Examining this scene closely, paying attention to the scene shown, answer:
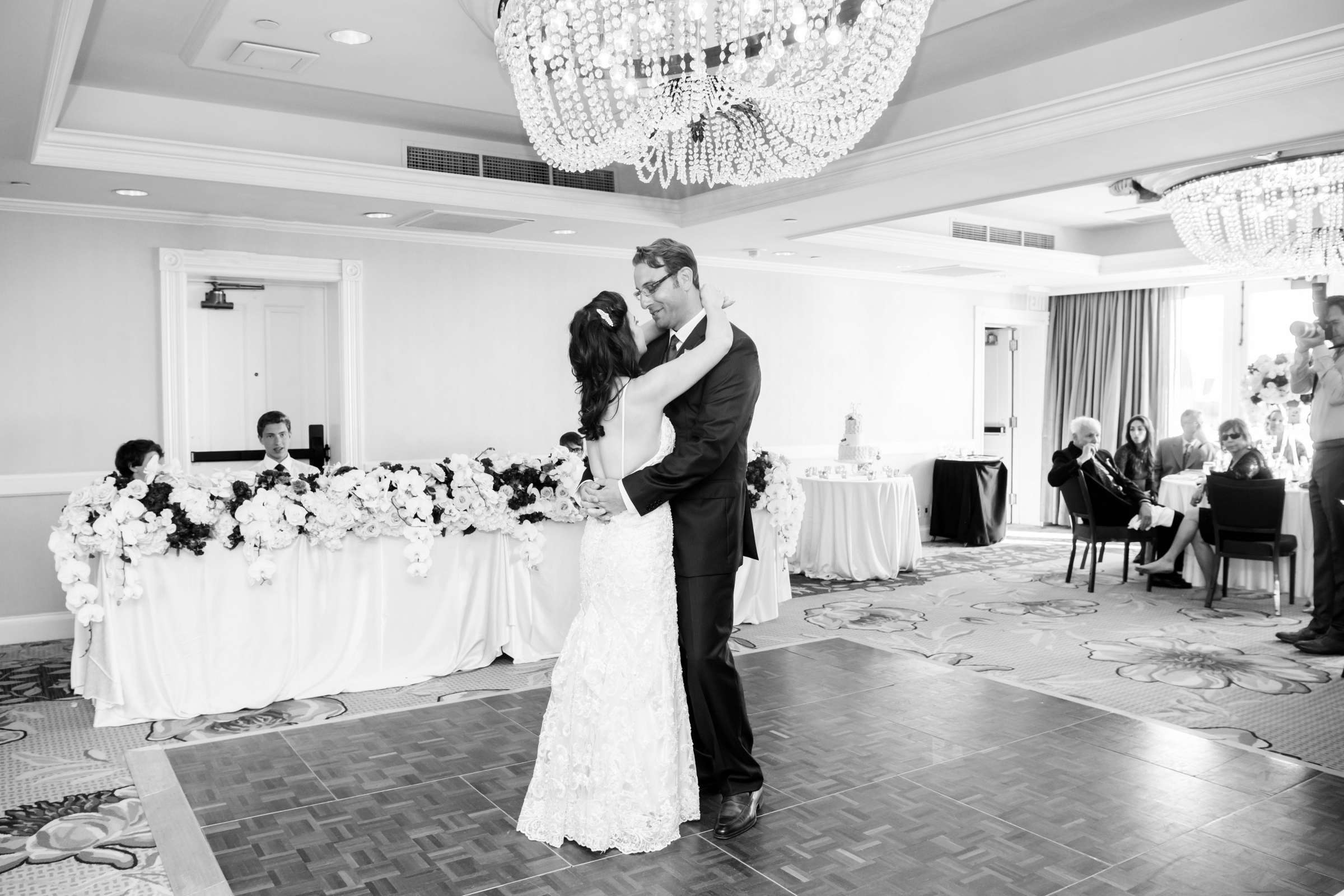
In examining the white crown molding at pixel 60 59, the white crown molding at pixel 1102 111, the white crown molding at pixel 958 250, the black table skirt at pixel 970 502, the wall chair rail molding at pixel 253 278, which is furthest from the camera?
the black table skirt at pixel 970 502

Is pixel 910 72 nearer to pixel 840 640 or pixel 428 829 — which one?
pixel 840 640

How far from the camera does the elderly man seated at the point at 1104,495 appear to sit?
26.9 feet

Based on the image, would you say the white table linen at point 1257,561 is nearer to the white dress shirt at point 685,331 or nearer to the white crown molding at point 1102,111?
the white crown molding at point 1102,111

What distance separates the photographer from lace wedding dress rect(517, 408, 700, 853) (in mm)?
3211

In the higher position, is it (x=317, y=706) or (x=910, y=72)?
(x=910, y=72)

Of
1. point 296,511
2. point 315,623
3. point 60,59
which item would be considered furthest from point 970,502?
point 60,59

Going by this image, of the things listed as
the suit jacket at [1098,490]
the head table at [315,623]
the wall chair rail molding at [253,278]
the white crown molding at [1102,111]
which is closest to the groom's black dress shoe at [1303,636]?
the suit jacket at [1098,490]

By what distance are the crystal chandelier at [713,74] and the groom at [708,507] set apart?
2.33 feet

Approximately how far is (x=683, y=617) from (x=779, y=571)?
3636 mm

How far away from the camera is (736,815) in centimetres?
339

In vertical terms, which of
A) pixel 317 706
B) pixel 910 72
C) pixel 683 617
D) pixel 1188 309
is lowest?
pixel 317 706

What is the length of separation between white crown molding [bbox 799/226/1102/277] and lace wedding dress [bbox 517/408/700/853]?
5.46 meters

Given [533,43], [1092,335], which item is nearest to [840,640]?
[533,43]

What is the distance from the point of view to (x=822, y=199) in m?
6.73
